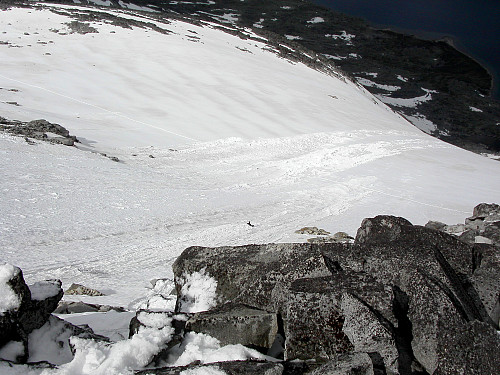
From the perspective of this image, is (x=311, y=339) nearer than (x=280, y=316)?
Yes

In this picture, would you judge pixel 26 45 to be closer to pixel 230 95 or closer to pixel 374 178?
pixel 230 95

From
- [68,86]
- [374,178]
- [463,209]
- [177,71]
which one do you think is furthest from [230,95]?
[463,209]

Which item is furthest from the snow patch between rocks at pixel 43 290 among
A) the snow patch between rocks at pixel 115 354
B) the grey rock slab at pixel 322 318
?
the grey rock slab at pixel 322 318

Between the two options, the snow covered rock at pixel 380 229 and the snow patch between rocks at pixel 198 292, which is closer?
the snow patch between rocks at pixel 198 292

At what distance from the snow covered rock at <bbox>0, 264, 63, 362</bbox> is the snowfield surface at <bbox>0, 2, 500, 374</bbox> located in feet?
1.35

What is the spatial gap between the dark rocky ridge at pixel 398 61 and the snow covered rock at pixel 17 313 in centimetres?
3643

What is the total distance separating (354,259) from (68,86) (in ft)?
56.5

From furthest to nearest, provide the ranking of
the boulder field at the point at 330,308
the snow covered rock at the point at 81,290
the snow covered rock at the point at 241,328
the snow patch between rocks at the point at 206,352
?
the snow covered rock at the point at 81,290 → the snow covered rock at the point at 241,328 → the snow patch between rocks at the point at 206,352 → the boulder field at the point at 330,308

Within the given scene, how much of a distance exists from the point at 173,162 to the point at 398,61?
165 ft

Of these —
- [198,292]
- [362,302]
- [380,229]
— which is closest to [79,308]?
[198,292]

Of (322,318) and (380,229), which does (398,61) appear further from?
(322,318)

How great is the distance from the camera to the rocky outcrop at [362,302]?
3035mm

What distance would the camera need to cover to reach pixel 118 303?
5180mm

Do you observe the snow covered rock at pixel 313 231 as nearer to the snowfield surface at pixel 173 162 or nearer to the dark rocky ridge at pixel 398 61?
the snowfield surface at pixel 173 162
